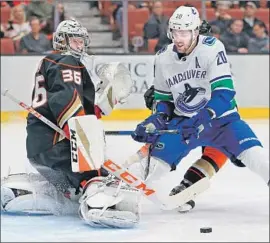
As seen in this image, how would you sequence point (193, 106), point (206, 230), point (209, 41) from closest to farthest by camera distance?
1. point (206, 230)
2. point (209, 41)
3. point (193, 106)

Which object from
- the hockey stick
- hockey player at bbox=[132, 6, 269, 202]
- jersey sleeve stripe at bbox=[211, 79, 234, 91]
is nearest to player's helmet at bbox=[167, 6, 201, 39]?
hockey player at bbox=[132, 6, 269, 202]

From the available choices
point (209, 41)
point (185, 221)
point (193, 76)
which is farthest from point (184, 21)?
point (185, 221)

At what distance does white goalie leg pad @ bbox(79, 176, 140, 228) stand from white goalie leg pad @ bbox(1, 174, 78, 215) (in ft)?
0.68

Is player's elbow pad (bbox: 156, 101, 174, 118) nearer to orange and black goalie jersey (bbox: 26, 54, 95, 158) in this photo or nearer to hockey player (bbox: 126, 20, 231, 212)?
hockey player (bbox: 126, 20, 231, 212)

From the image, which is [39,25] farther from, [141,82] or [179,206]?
[179,206]

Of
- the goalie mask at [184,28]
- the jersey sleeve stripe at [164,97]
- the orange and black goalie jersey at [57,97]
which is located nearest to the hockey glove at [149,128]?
the jersey sleeve stripe at [164,97]

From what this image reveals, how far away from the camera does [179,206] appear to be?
385 cm

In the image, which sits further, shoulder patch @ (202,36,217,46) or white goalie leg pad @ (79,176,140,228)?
shoulder patch @ (202,36,217,46)

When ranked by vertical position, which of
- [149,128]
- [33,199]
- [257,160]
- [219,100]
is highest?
[219,100]

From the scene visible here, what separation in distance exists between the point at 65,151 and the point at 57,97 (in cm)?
24

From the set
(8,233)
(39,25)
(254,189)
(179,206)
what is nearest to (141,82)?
(39,25)

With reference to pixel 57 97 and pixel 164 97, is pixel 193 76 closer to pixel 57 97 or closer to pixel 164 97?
pixel 164 97

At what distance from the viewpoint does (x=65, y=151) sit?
3.63 meters

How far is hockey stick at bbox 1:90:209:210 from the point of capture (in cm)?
360
